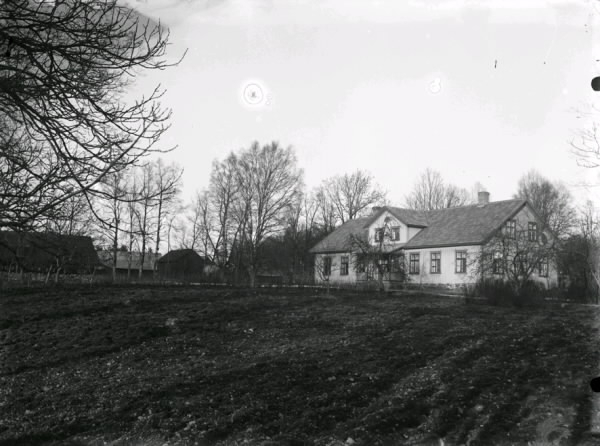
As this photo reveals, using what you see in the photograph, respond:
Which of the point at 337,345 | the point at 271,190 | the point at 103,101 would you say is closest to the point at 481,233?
the point at 271,190

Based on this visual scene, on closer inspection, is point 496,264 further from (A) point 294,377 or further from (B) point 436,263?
(A) point 294,377

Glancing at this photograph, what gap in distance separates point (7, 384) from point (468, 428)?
8120mm

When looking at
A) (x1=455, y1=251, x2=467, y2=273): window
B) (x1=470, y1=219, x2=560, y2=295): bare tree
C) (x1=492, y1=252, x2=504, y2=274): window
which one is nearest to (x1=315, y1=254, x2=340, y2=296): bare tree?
(x1=455, y1=251, x2=467, y2=273): window

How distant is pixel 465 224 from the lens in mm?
37344

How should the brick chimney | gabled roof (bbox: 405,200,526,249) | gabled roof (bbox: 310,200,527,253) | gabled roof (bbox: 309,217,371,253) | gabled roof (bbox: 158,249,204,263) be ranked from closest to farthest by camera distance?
gabled roof (bbox: 405,200,526,249), gabled roof (bbox: 310,200,527,253), the brick chimney, gabled roof (bbox: 309,217,371,253), gabled roof (bbox: 158,249,204,263)

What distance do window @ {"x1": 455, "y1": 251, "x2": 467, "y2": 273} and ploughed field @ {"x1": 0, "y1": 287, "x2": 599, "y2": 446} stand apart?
19.0m

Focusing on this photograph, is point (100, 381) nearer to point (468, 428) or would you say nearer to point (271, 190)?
point (468, 428)

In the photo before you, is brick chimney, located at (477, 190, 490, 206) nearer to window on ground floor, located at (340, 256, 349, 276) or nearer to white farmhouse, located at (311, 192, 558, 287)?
white farmhouse, located at (311, 192, 558, 287)

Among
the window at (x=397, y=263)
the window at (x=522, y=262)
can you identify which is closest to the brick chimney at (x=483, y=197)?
the window at (x=397, y=263)

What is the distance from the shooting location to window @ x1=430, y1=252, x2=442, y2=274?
36.9 m

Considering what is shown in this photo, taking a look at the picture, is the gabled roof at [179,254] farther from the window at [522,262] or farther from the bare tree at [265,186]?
the window at [522,262]

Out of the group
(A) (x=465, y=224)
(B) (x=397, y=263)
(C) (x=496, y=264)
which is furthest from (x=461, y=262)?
(C) (x=496, y=264)

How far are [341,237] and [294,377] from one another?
38009mm

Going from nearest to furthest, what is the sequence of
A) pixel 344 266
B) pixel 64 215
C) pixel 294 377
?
1. pixel 64 215
2. pixel 294 377
3. pixel 344 266
